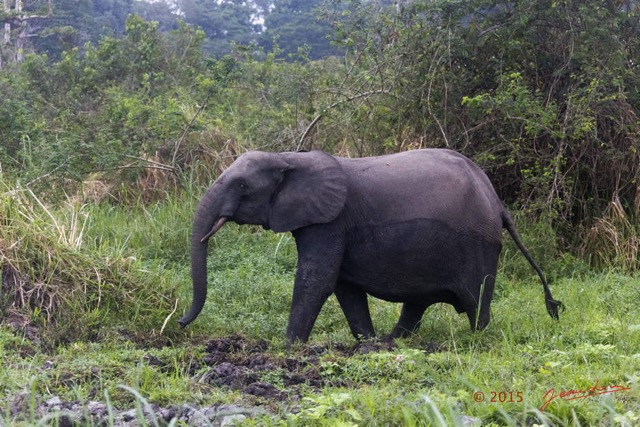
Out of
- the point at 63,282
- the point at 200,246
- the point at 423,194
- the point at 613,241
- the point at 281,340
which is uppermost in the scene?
the point at 423,194

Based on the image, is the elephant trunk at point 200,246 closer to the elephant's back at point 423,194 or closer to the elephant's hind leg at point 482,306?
the elephant's back at point 423,194

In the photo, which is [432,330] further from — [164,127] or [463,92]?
[164,127]

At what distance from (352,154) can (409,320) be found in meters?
4.53

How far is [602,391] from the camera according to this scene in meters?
4.48

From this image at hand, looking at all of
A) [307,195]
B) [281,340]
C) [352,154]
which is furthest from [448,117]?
[281,340]

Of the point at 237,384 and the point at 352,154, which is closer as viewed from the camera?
the point at 237,384

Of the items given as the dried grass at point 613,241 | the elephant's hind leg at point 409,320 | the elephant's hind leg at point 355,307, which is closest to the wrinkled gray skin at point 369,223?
the elephant's hind leg at point 355,307

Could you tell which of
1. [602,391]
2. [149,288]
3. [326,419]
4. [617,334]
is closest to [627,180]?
[617,334]

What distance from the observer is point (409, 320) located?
7.43 meters

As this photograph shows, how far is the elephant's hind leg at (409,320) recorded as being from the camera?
738 cm

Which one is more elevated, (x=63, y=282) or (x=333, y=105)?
(x=333, y=105)

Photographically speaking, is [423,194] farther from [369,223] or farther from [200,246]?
[200,246]

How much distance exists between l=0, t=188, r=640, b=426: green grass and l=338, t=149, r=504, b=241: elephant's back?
0.81 metres
